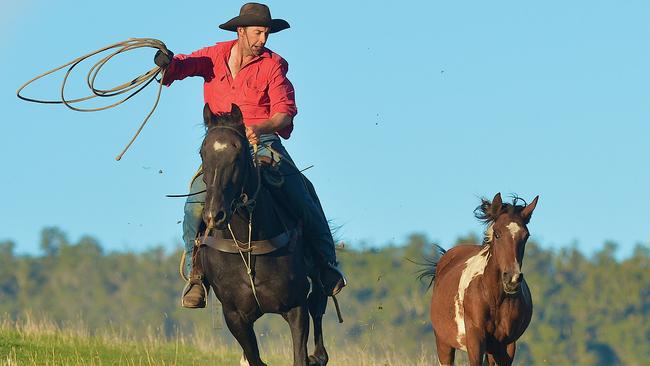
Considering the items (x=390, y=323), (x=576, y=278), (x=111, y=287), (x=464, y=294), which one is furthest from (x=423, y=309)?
(x=464, y=294)

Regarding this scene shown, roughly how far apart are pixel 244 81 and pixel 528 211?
351 cm

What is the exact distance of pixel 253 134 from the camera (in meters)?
12.1

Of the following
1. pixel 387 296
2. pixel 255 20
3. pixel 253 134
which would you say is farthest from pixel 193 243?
pixel 387 296

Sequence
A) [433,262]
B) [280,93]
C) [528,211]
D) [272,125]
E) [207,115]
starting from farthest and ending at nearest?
1. [433,262]
2. [528,211]
3. [280,93]
4. [272,125]
5. [207,115]

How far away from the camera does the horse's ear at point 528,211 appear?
14.6 meters

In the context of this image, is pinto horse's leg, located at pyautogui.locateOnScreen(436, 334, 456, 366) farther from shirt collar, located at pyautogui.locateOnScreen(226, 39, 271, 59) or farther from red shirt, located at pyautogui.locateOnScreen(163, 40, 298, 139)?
shirt collar, located at pyautogui.locateOnScreen(226, 39, 271, 59)

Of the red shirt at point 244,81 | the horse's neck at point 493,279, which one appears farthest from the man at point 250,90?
the horse's neck at point 493,279

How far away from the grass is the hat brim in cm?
481

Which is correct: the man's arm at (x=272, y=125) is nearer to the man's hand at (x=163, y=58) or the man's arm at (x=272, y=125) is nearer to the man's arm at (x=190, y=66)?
the man's arm at (x=190, y=66)

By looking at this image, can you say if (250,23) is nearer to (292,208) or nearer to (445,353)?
(292,208)

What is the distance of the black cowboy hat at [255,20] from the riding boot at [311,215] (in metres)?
0.97

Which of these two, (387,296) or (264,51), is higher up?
(264,51)

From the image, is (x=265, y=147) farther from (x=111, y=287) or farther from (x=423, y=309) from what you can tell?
(x=111, y=287)

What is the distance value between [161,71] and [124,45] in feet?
1.51
